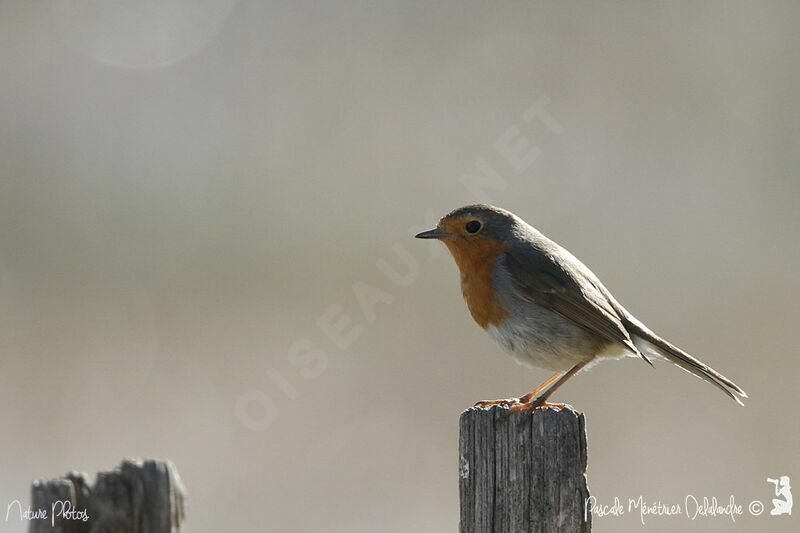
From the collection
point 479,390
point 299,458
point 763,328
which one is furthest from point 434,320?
point 763,328

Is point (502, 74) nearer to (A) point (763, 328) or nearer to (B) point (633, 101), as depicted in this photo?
(B) point (633, 101)

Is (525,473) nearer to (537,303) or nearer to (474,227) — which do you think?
(537,303)

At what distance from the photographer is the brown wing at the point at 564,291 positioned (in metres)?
4.85

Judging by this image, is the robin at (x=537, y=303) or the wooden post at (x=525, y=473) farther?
the robin at (x=537, y=303)

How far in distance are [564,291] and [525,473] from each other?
180 cm

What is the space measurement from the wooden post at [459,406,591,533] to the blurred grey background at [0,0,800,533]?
153 inches

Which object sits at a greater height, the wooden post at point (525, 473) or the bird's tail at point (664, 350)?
the bird's tail at point (664, 350)

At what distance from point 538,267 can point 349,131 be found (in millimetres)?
9269

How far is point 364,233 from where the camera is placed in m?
11.6
